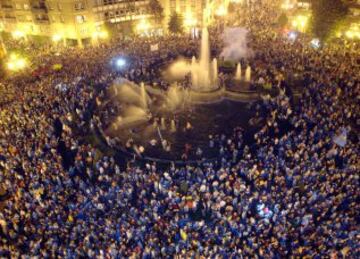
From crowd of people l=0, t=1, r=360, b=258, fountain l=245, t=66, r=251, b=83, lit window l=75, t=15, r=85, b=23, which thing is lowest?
crowd of people l=0, t=1, r=360, b=258

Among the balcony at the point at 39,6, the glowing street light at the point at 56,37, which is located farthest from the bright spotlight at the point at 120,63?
the balcony at the point at 39,6

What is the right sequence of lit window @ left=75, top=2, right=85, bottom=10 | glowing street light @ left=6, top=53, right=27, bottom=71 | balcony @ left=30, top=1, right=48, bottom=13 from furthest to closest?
balcony @ left=30, top=1, right=48, bottom=13
lit window @ left=75, top=2, right=85, bottom=10
glowing street light @ left=6, top=53, right=27, bottom=71

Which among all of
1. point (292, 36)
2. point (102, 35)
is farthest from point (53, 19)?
point (292, 36)

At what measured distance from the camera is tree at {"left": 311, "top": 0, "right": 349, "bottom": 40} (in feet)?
131

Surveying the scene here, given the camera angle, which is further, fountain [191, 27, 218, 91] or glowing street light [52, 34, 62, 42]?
glowing street light [52, 34, 62, 42]

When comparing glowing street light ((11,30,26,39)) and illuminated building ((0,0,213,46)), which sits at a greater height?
illuminated building ((0,0,213,46))

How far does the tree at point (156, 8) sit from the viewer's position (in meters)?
53.4

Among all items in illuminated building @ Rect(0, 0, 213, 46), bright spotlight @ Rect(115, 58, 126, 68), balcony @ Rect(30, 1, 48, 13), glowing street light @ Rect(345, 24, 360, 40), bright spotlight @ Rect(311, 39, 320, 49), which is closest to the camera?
bright spotlight @ Rect(115, 58, 126, 68)

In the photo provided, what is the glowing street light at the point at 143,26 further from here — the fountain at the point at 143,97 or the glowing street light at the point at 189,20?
the fountain at the point at 143,97

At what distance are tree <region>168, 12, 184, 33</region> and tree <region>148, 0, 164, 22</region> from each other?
151 inches

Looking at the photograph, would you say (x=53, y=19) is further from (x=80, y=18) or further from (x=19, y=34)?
(x=19, y=34)

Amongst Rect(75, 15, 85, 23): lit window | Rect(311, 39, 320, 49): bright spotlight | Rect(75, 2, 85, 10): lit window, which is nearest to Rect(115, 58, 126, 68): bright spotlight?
Rect(75, 15, 85, 23): lit window

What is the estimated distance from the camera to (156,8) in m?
53.7

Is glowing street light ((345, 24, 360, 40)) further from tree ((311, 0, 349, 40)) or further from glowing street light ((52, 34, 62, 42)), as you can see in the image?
glowing street light ((52, 34, 62, 42))
